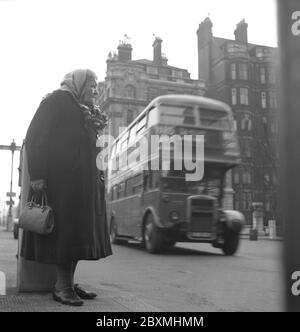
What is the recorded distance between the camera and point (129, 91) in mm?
4746

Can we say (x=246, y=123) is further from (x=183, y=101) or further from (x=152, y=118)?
(x=152, y=118)

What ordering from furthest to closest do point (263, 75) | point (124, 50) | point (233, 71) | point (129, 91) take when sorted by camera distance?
point (129, 91) < point (233, 71) < point (124, 50) < point (263, 75)

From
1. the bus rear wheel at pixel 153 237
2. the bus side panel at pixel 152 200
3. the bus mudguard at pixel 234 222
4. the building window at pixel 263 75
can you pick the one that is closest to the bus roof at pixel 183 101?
the building window at pixel 263 75

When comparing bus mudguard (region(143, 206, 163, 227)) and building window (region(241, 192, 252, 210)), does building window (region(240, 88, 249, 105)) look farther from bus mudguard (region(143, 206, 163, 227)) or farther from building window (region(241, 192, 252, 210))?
bus mudguard (region(143, 206, 163, 227))

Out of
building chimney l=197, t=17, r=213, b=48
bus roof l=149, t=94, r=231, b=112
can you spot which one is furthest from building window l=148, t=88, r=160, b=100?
building chimney l=197, t=17, r=213, b=48

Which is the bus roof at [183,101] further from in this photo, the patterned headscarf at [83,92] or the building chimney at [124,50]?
the building chimney at [124,50]

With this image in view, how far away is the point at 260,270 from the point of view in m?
6.43

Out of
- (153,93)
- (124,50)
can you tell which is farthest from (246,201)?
(124,50)

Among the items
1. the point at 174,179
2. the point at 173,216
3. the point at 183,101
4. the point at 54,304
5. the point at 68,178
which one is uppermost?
the point at 183,101

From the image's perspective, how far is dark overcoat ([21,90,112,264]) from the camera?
2.79 m

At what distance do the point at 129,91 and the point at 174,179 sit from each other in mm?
3889

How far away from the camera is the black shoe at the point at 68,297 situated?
260 cm

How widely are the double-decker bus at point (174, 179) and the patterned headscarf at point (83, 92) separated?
167 centimetres

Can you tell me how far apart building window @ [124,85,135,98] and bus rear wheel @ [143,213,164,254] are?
15.0 feet
